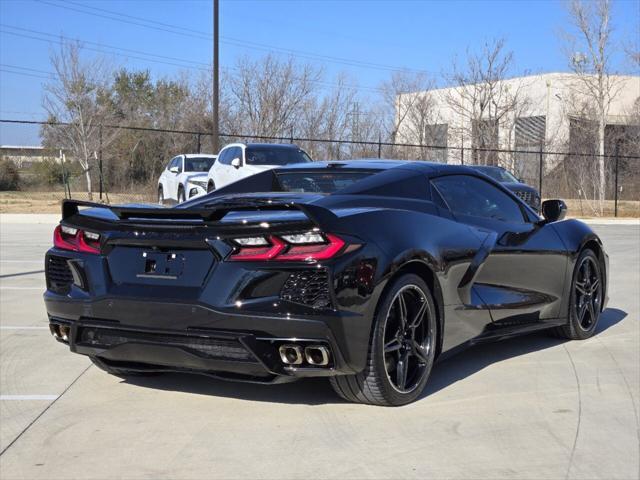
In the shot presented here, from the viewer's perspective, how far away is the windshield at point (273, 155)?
18.4 meters

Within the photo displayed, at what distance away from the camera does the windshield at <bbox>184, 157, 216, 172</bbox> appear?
22906mm

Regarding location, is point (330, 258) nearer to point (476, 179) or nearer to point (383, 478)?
point (383, 478)

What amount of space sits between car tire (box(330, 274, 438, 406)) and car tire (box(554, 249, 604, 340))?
2.02 metres

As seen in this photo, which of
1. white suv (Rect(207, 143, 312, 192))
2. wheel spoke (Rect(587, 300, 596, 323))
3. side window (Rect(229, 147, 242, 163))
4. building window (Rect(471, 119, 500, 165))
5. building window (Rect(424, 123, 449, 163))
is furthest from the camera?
building window (Rect(424, 123, 449, 163))

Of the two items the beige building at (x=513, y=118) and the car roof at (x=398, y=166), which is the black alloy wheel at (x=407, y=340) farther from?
the beige building at (x=513, y=118)

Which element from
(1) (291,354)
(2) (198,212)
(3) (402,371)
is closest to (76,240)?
(2) (198,212)

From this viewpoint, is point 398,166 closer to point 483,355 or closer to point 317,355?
point 483,355

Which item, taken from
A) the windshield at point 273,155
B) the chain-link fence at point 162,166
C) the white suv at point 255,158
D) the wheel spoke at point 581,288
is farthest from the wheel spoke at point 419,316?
the chain-link fence at point 162,166

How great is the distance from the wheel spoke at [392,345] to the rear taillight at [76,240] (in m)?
1.67

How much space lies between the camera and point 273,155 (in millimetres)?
18641

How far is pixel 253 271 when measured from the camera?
3977 millimetres

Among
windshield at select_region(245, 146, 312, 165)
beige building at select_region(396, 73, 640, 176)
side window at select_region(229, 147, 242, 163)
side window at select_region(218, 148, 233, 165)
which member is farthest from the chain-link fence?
windshield at select_region(245, 146, 312, 165)

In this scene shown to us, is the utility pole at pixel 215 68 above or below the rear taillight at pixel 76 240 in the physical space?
→ above

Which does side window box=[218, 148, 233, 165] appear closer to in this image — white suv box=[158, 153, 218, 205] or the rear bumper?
white suv box=[158, 153, 218, 205]
